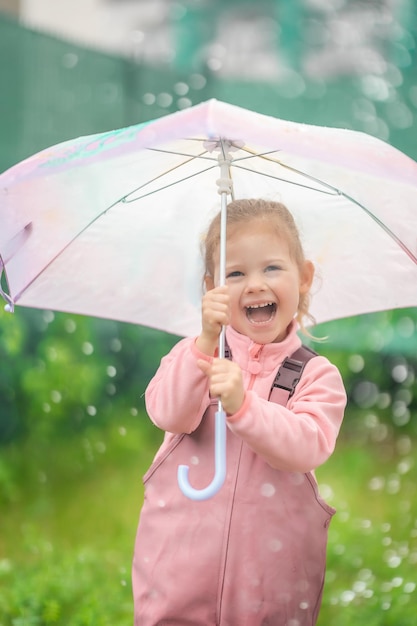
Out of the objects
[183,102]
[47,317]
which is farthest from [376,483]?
[183,102]

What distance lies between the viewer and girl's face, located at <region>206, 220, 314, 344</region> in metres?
1.93

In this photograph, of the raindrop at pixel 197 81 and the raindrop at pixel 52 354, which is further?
the raindrop at pixel 197 81

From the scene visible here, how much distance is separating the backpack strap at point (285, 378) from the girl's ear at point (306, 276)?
0.23 m

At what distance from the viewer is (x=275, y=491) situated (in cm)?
186

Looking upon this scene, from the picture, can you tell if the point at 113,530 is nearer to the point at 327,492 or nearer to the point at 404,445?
the point at 327,492

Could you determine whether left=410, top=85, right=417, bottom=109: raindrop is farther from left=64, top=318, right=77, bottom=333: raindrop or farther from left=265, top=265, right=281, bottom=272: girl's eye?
left=265, top=265, right=281, bottom=272: girl's eye

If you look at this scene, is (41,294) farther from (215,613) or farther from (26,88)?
(26,88)

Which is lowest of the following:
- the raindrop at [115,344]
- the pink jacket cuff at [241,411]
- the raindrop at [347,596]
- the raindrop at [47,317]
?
the raindrop at [347,596]

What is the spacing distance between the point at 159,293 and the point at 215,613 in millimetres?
864

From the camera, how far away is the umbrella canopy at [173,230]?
79.2 inches

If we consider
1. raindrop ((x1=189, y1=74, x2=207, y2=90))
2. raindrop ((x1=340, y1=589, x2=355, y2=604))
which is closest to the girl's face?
raindrop ((x1=340, y1=589, x2=355, y2=604))

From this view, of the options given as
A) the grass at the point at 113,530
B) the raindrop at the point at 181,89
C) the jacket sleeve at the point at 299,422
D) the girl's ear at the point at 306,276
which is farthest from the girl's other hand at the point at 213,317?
the raindrop at the point at 181,89

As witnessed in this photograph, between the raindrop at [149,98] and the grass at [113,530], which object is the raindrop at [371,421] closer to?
the grass at [113,530]

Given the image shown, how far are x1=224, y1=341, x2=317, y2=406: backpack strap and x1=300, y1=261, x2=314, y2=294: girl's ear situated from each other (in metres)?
0.23
